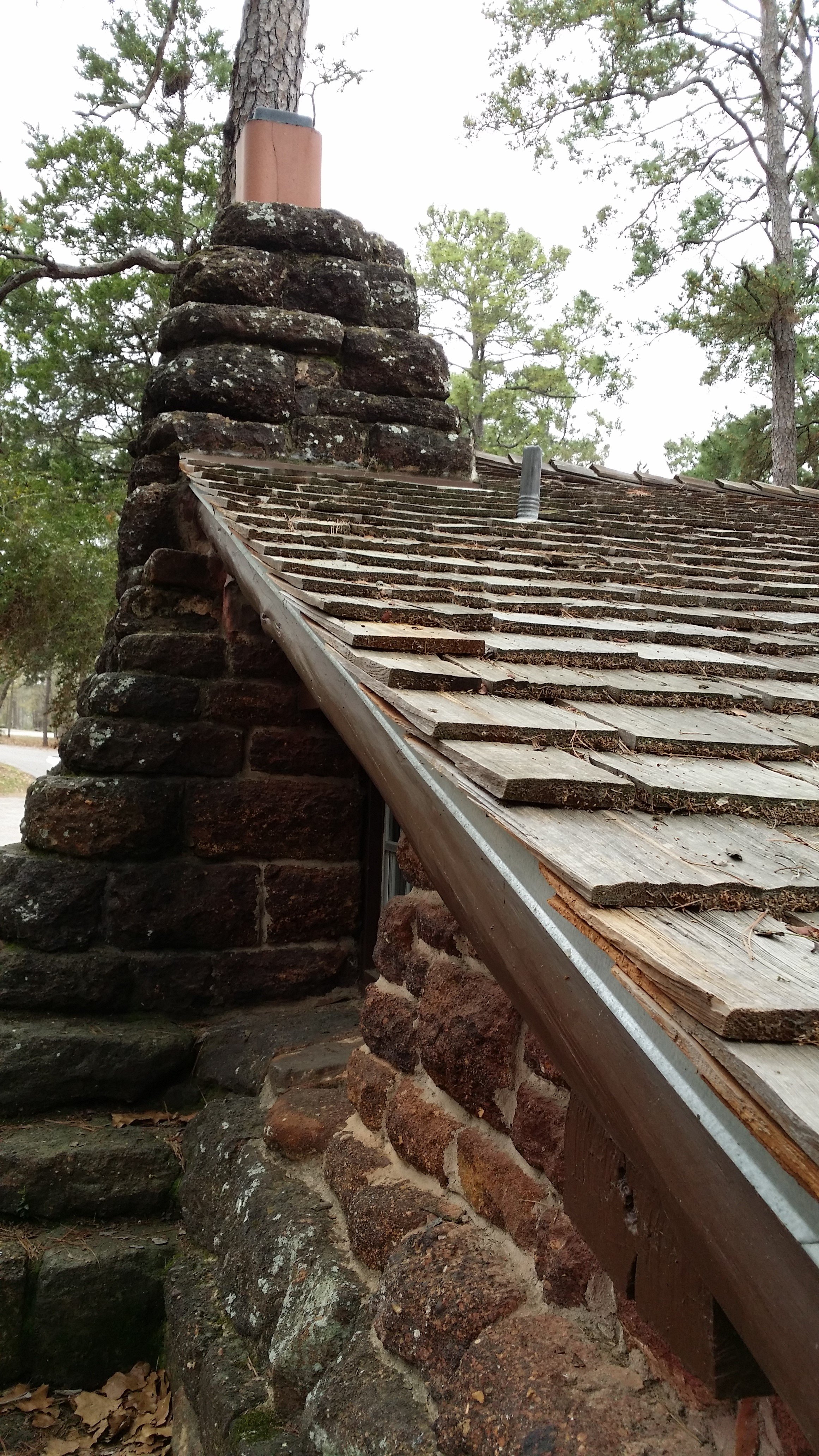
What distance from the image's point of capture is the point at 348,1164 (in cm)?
223

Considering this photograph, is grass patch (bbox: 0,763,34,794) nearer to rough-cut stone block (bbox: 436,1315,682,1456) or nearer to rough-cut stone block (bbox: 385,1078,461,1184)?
rough-cut stone block (bbox: 385,1078,461,1184)

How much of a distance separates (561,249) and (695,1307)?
83.7 ft

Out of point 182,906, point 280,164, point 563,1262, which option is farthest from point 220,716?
point 280,164

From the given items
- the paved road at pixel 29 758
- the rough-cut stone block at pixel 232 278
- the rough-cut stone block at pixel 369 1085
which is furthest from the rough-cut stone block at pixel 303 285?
the paved road at pixel 29 758

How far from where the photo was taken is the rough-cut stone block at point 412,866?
222 cm

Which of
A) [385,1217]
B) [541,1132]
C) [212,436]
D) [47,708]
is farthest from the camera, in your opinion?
A: [47,708]

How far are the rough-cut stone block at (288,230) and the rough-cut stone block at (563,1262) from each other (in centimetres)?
434

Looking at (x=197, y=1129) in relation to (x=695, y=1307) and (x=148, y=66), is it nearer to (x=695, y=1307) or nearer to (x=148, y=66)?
(x=695, y=1307)

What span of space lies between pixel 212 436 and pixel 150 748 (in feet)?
4.69

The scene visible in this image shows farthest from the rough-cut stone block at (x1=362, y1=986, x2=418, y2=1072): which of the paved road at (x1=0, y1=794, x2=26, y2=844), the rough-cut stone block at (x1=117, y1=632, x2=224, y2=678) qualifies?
the paved road at (x1=0, y1=794, x2=26, y2=844)

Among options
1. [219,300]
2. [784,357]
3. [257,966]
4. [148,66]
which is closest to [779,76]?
[784,357]

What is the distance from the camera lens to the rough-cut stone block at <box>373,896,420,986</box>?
224 centimetres

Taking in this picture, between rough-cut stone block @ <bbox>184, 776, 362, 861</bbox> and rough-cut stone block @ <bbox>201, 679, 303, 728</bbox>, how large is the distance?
0.22 meters

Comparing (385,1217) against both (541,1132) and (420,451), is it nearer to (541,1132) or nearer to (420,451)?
(541,1132)
